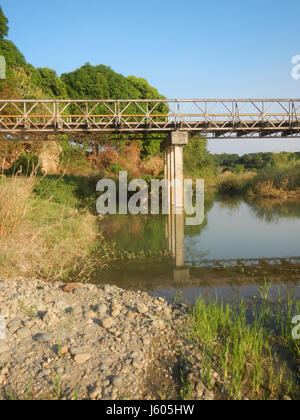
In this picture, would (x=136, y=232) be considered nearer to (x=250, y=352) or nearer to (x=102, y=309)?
(x=102, y=309)

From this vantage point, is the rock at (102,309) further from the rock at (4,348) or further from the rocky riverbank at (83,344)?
the rock at (4,348)

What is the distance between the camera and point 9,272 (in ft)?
16.5

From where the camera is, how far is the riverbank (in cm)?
253

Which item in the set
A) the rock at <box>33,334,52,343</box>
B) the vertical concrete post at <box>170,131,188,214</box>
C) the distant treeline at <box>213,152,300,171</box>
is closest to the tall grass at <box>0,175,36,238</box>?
the rock at <box>33,334,52,343</box>

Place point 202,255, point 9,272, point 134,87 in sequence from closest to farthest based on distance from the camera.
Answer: point 9,272 → point 202,255 → point 134,87

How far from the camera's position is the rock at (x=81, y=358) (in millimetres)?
2771

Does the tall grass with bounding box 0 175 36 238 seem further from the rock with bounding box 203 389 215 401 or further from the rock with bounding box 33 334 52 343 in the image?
the rock with bounding box 203 389 215 401

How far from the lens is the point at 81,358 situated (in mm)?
2795

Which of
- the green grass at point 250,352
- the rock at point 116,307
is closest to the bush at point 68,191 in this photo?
the rock at point 116,307

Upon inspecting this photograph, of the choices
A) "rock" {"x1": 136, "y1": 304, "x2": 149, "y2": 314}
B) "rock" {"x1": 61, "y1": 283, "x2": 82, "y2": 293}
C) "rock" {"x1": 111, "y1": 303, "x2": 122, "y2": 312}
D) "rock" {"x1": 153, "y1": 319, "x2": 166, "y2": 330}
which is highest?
"rock" {"x1": 61, "y1": 283, "x2": 82, "y2": 293}

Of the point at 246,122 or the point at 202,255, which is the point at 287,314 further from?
the point at 246,122

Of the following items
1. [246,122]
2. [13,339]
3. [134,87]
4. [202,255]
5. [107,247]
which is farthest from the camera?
[134,87]
